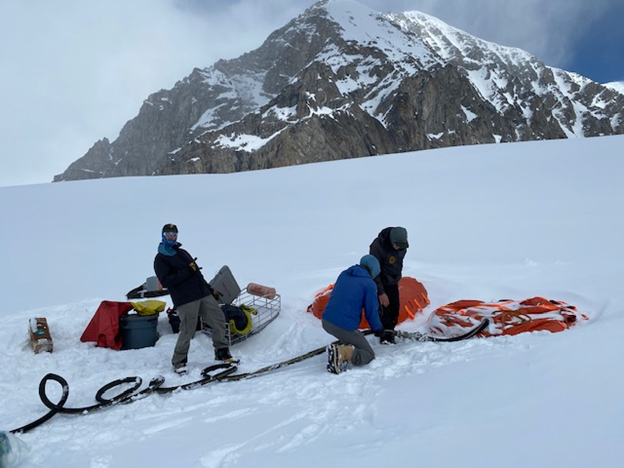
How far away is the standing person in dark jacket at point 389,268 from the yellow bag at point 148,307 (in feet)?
8.31

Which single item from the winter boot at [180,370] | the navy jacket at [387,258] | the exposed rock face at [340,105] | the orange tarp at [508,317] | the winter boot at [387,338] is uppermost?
the exposed rock face at [340,105]

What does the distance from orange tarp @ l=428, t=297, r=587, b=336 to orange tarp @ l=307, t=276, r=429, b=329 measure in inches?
17.5

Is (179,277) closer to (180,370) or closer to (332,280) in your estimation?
(180,370)

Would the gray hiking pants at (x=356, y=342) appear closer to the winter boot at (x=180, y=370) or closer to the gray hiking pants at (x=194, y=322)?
the gray hiking pants at (x=194, y=322)

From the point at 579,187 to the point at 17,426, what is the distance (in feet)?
37.2

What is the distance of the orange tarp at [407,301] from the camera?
5.11 metres

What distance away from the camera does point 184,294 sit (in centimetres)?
425

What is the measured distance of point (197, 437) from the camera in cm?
263

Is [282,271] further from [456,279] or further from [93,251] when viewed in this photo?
[93,251]

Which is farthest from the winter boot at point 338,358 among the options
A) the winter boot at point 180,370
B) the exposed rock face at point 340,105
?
the exposed rock face at point 340,105

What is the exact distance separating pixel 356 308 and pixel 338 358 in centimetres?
49

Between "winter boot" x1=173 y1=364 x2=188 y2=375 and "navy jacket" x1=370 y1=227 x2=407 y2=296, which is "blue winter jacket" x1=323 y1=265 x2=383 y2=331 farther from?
"winter boot" x1=173 y1=364 x2=188 y2=375

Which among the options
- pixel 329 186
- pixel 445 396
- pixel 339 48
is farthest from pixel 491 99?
pixel 445 396

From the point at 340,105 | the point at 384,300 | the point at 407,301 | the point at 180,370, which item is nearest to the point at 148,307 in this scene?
the point at 180,370
